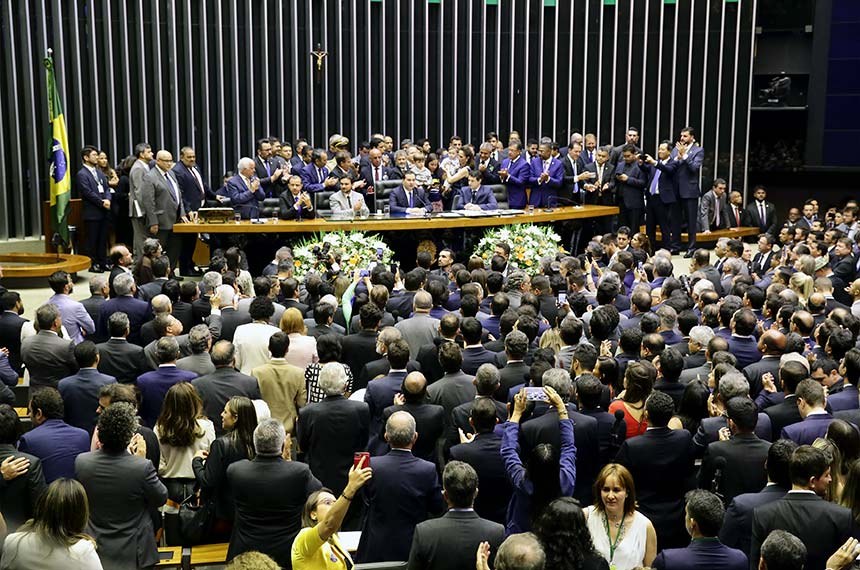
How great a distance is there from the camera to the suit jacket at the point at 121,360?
7.73 m

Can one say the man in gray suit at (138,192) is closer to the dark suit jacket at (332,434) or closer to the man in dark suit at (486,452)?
the dark suit jacket at (332,434)

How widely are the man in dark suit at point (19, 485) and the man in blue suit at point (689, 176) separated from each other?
39.0ft

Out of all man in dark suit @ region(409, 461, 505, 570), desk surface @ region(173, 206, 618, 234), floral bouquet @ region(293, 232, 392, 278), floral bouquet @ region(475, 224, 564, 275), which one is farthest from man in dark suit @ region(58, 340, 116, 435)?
floral bouquet @ region(475, 224, 564, 275)

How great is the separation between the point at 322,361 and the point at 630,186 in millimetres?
9620

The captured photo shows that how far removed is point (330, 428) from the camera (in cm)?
652

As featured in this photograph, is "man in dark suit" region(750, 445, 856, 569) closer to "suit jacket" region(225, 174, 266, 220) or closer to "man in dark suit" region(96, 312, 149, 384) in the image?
"man in dark suit" region(96, 312, 149, 384)

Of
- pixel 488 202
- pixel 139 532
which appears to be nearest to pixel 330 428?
pixel 139 532

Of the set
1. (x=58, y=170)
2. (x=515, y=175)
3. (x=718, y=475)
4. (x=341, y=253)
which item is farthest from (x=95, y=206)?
(x=718, y=475)

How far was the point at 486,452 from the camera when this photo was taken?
5816mm

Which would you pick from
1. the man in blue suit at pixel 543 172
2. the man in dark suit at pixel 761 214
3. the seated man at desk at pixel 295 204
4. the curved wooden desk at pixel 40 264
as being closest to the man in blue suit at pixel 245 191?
the seated man at desk at pixel 295 204

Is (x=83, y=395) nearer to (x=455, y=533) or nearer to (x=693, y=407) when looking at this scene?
(x=455, y=533)

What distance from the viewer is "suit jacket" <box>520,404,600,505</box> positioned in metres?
5.84

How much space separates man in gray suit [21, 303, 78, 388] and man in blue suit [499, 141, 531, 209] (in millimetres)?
8688

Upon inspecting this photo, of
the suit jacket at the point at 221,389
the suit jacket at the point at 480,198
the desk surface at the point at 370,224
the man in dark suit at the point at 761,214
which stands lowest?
the suit jacket at the point at 221,389
